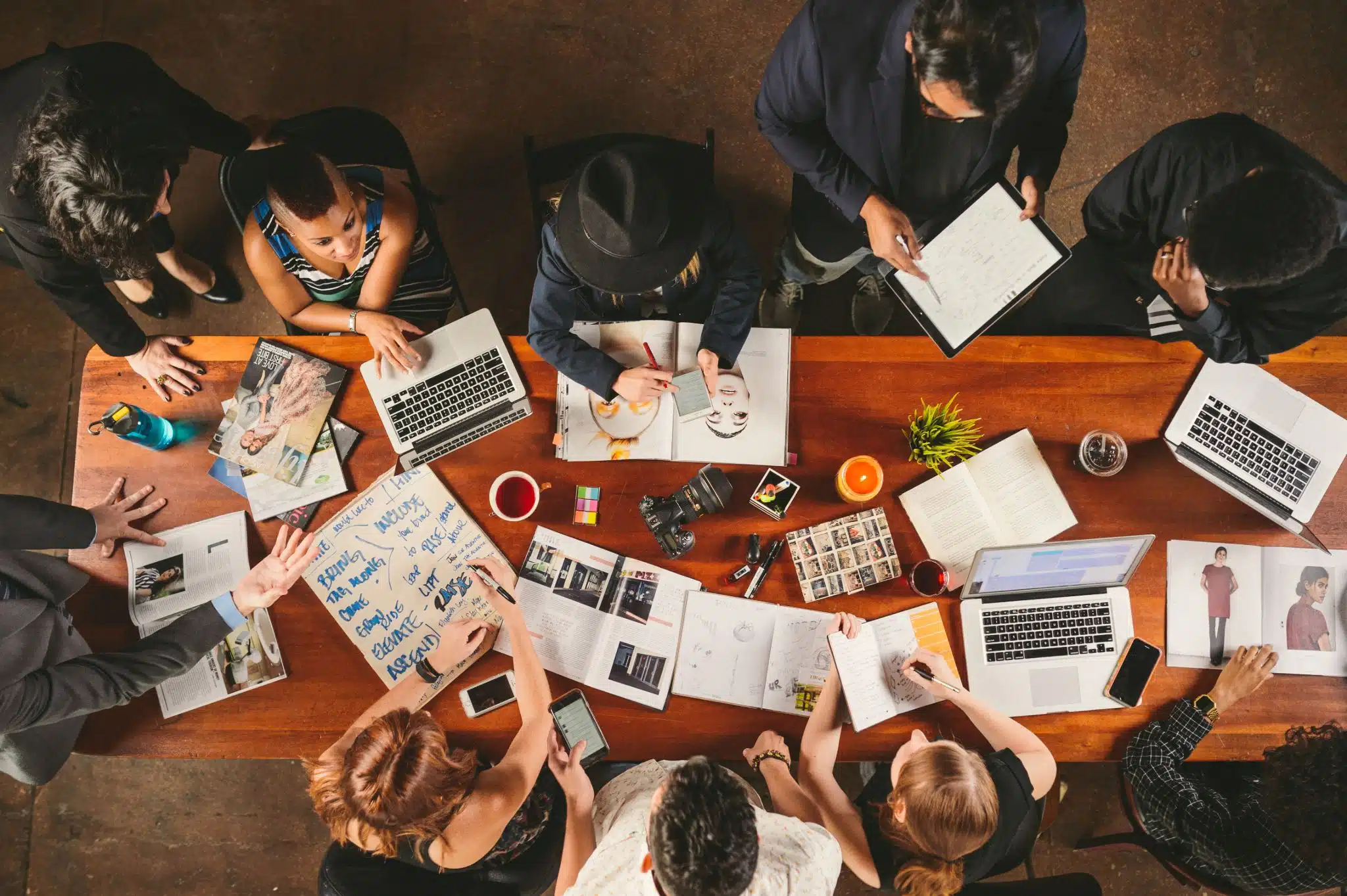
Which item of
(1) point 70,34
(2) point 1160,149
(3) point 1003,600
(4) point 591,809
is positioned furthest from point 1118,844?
(1) point 70,34

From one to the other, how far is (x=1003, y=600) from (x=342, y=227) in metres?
2.05

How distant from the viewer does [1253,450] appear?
205 centimetres

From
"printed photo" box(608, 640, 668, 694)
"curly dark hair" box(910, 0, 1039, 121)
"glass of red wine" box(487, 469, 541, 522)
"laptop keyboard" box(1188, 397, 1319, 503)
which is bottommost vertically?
"printed photo" box(608, 640, 668, 694)

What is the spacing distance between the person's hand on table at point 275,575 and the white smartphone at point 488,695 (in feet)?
1.75

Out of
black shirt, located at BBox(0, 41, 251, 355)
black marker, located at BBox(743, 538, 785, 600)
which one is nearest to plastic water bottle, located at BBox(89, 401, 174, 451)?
black shirt, located at BBox(0, 41, 251, 355)

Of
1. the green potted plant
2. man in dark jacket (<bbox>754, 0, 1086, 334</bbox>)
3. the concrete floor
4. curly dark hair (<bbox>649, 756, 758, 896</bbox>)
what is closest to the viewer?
curly dark hair (<bbox>649, 756, 758, 896</bbox>)

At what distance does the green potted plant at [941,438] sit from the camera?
6.64 ft

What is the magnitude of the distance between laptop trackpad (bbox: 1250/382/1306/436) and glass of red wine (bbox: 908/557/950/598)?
0.99 meters

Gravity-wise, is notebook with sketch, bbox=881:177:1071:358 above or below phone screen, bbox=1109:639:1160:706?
above

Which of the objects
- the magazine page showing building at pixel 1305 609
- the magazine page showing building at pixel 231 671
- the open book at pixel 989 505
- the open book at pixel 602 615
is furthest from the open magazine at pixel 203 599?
the magazine page showing building at pixel 1305 609

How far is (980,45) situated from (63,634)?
8.55ft

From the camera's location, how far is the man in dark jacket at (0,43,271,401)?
5.96 ft

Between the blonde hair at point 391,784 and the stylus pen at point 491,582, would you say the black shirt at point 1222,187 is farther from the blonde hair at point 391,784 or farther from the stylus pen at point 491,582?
the blonde hair at point 391,784

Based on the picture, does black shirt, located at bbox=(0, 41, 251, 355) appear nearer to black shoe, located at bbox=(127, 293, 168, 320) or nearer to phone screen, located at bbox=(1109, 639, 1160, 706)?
black shoe, located at bbox=(127, 293, 168, 320)
